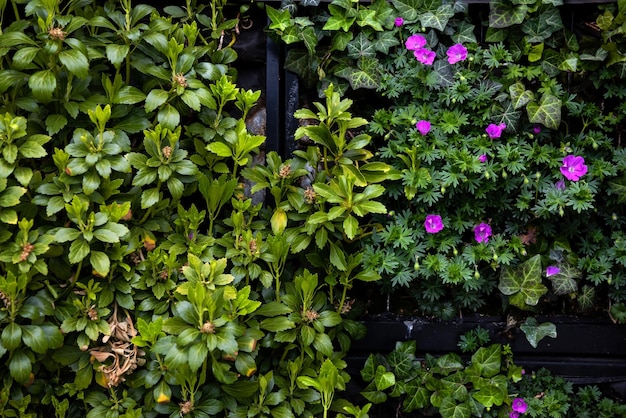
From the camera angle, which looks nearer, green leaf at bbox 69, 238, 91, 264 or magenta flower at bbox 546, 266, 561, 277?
green leaf at bbox 69, 238, 91, 264

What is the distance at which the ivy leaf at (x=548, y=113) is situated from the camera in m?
2.50

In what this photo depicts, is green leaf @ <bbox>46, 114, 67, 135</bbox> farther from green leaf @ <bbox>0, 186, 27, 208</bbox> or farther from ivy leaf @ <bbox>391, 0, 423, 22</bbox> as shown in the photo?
ivy leaf @ <bbox>391, 0, 423, 22</bbox>

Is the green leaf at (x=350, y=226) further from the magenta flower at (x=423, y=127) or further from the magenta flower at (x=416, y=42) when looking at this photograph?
the magenta flower at (x=416, y=42)

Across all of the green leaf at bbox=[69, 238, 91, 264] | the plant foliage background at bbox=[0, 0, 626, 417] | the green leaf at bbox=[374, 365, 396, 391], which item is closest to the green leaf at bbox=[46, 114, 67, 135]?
the plant foliage background at bbox=[0, 0, 626, 417]

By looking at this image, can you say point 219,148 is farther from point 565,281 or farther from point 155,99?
point 565,281

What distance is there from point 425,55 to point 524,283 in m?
0.96

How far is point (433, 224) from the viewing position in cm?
257

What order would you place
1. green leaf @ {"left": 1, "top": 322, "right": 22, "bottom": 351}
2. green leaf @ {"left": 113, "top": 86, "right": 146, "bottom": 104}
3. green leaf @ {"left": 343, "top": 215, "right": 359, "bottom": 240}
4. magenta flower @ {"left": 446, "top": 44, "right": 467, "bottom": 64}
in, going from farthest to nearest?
magenta flower @ {"left": 446, "top": 44, "right": 467, "bottom": 64}
green leaf @ {"left": 113, "top": 86, "right": 146, "bottom": 104}
green leaf @ {"left": 343, "top": 215, "right": 359, "bottom": 240}
green leaf @ {"left": 1, "top": 322, "right": 22, "bottom": 351}

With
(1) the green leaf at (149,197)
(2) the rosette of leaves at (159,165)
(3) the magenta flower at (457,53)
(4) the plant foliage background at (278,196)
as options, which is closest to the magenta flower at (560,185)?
(4) the plant foliage background at (278,196)

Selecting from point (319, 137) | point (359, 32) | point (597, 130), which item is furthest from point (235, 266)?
point (597, 130)

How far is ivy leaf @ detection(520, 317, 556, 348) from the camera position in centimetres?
256

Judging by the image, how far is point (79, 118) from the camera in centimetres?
240

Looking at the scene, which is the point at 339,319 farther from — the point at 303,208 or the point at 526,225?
the point at 526,225

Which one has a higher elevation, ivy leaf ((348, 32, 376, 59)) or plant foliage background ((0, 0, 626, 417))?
ivy leaf ((348, 32, 376, 59))
